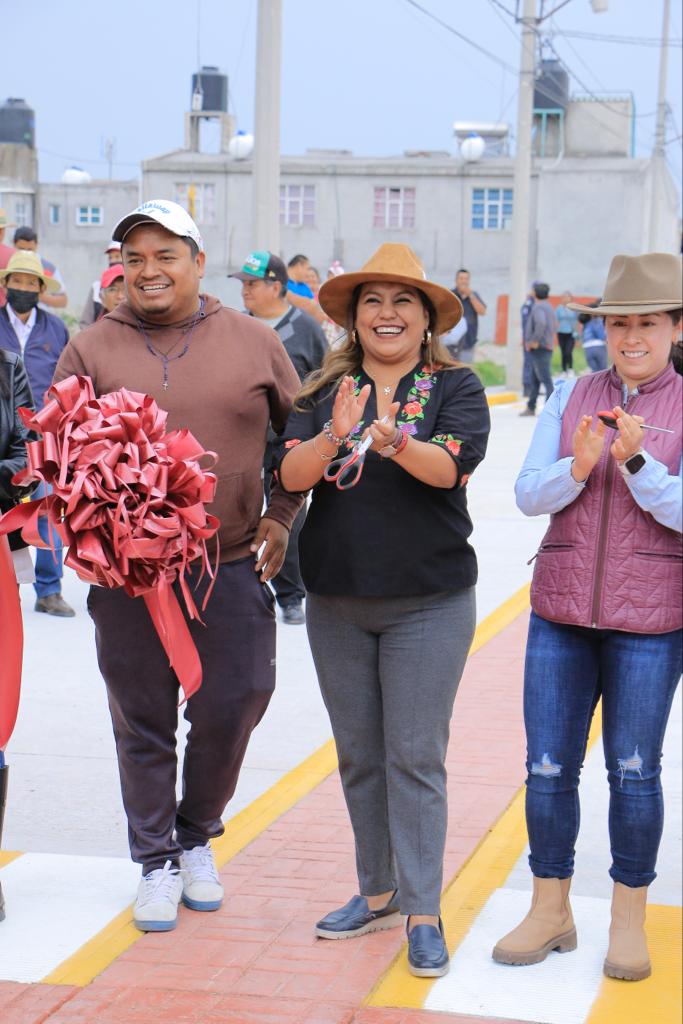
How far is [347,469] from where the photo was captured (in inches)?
166

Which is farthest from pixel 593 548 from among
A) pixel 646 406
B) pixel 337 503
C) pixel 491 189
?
pixel 491 189

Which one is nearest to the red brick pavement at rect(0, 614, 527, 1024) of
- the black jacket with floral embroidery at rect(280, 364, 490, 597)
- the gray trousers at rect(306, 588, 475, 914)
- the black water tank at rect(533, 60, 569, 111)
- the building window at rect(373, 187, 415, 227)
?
the gray trousers at rect(306, 588, 475, 914)

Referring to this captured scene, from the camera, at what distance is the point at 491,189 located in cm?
5956

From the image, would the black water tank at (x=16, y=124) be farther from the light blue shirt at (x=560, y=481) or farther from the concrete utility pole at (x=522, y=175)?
the light blue shirt at (x=560, y=481)

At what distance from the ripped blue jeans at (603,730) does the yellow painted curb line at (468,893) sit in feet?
1.28

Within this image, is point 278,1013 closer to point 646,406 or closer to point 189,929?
point 189,929

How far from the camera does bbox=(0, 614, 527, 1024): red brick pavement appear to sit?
4027mm

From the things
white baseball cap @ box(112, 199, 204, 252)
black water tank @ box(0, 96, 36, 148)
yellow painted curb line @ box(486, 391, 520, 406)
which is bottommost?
yellow painted curb line @ box(486, 391, 520, 406)

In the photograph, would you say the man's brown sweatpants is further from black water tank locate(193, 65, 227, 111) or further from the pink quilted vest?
black water tank locate(193, 65, 227, 111)

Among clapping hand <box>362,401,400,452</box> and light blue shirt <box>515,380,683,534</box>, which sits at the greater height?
clapping hand <box>362,401,400,452</box>

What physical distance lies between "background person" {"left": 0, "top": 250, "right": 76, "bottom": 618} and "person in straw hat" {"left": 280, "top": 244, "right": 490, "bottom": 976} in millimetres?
4962

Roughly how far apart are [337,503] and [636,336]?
38.7 inches

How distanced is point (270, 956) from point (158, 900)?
407 mm

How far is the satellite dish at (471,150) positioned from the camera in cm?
6023
